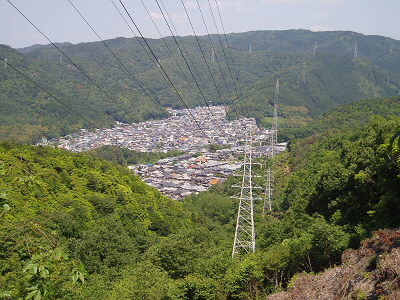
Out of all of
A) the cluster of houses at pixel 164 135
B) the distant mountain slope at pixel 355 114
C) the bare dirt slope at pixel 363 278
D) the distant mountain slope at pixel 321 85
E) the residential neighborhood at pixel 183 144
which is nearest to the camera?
the bare dirt slope at pixel 363 278

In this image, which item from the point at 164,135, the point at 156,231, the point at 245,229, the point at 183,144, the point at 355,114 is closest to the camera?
the point at 245,229

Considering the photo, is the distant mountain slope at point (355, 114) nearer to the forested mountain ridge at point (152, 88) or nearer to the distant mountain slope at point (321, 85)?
the forested mountain ridge at point (152, 88)

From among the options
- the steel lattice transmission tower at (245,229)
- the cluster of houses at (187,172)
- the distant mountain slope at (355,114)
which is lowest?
the cluster of houses at (187,172)

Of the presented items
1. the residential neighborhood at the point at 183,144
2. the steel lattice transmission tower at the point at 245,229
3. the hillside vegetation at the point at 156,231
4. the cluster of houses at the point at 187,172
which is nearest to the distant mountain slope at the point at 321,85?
the residential neighborhood at the point at 183,144

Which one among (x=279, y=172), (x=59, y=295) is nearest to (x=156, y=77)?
(x=279, y=172)

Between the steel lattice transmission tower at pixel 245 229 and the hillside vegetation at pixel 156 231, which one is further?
the steel lattice transmission tower at pixel 245 229

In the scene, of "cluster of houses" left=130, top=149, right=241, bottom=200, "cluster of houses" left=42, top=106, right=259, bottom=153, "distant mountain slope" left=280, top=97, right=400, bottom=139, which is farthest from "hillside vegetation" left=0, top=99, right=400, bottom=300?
"cluster of houses" left=42, top=106, right=259, bottom=153

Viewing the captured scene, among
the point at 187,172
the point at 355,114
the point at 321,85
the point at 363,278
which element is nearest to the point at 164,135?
the point at 187,172

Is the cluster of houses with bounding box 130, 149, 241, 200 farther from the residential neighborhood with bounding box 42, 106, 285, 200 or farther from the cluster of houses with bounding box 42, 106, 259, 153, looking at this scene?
the cluster of houses with bounding box 42, 106, 259, 153

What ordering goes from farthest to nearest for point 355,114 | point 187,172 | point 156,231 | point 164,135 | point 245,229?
1. point 164,135
2. point 355,114
3. point 187,172
4. point 156,231
5. point 245,229

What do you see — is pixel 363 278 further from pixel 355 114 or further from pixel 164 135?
pixel 164 135

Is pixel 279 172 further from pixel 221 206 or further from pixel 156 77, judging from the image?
pixel 156 77
